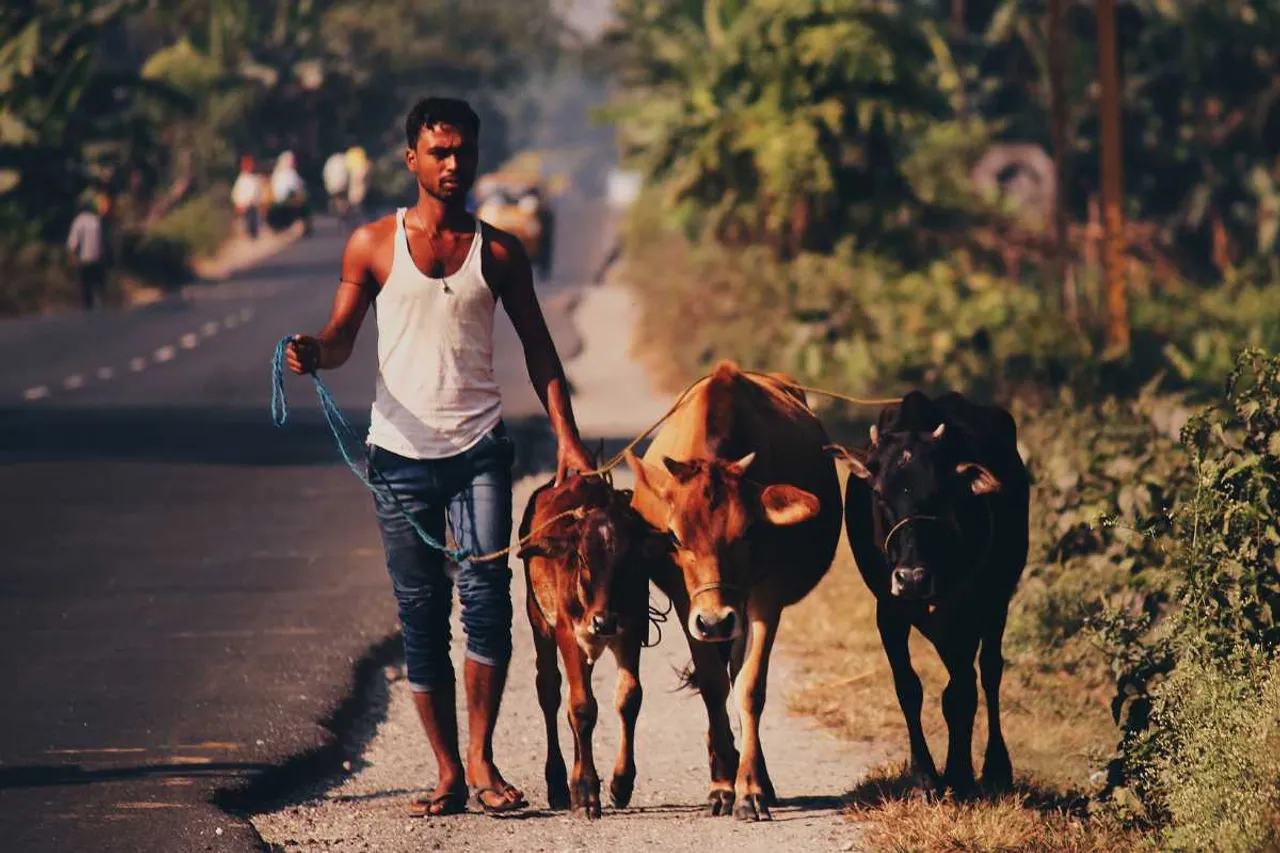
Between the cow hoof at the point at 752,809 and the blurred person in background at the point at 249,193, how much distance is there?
48.4m

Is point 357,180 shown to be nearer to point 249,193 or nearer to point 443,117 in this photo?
point 249,193

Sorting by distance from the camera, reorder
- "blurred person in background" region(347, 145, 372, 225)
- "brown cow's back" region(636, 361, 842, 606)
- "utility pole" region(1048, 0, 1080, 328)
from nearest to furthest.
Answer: "brown cow's back" region(636, 361, 842, 606), "utility pole" region(1048, 0, 1080, 328), "blurred person in background" region(347, 145, 372, 225)

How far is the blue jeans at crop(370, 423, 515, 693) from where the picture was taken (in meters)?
7.95

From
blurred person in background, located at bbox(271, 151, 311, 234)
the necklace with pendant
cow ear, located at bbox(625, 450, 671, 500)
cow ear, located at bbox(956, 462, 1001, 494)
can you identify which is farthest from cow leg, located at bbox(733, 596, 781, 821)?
blurred person in background, located at bbox(271, 151, 311, 234)

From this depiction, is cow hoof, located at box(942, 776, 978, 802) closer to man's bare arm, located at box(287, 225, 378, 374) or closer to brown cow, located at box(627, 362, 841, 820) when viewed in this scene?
brown cow, located at box(627, 362, 841, 820)

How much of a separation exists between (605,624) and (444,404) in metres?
0.94

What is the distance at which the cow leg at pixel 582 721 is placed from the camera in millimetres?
7895

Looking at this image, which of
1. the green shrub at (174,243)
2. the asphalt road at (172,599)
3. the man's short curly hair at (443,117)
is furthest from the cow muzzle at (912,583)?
the green shrub at (174,243)

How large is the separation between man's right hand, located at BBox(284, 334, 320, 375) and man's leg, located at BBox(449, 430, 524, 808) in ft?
2.14

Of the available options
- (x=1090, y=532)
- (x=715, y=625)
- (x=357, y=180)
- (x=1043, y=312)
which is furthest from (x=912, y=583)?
(x=357, y=180)

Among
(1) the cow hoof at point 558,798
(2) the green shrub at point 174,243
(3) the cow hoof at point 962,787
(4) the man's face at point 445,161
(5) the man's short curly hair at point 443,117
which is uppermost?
(5) the man's short curly hair at point 443,117

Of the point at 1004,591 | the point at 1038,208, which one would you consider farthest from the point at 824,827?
the point at 1038,208

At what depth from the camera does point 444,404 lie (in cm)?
786

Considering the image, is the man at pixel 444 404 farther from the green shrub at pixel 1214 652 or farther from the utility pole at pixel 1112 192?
the utility pole at pixel 1112 192
